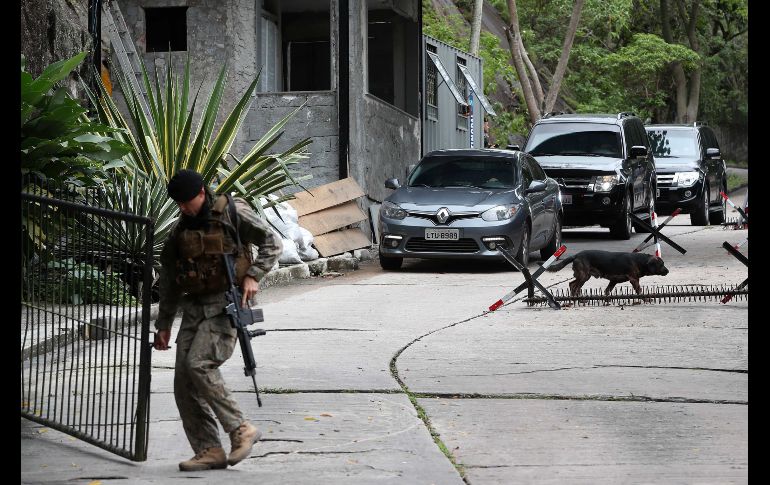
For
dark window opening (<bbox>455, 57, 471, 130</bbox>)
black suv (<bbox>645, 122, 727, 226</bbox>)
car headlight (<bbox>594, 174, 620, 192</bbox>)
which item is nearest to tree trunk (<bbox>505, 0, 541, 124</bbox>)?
dark window opening (<bbox>455, 57, 471, 130</bbox>)

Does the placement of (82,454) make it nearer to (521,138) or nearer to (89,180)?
(89,180)

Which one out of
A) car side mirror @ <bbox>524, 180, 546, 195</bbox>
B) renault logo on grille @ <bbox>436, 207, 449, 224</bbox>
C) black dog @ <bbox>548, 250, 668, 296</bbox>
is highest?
car side mirror @ <bbox>524, 180, 546, 195</bbox>

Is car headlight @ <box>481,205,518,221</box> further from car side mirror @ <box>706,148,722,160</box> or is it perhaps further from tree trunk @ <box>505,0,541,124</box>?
tree trunk @ <box>505,0,541,124</box>

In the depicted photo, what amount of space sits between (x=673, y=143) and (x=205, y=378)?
2199 cm

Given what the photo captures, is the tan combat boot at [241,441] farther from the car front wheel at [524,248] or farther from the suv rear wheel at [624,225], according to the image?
the suv rear wheel at [624,225]

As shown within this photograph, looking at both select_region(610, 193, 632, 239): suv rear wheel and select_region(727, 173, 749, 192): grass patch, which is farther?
select_region(727, 173, 749, 192): grass patch

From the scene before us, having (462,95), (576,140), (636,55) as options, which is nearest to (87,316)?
(576,140)

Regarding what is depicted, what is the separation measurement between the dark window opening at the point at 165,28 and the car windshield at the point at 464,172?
4616mm

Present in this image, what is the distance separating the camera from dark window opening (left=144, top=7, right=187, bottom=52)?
67.7 ft

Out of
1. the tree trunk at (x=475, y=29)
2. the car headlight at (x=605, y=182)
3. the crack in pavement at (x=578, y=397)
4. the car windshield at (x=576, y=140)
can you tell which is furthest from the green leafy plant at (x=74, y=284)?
the tree trunk at (x=475, y=29)

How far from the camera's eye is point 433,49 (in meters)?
27.9

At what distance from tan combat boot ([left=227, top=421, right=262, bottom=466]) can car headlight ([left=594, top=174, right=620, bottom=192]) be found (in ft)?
51.5

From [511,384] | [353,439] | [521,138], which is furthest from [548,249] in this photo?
[521,138]

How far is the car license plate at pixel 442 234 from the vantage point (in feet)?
55.6
